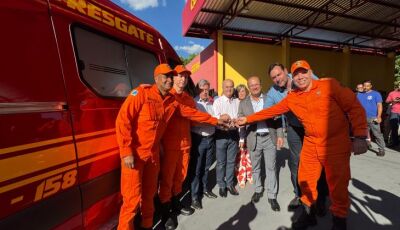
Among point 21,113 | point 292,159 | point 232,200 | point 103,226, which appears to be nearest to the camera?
point 21,113

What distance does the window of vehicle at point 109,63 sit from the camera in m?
2.19

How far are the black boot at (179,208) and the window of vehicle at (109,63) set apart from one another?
1.60 m

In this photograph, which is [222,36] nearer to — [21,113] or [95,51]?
[95,51]

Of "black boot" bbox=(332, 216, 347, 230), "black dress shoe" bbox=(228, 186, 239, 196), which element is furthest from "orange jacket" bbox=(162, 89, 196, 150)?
"black boot" bbox=(332, 216, 347, 230)

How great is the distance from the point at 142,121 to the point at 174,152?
789 mm

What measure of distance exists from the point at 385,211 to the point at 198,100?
9.76 ft

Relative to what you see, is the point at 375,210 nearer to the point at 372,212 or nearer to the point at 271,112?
the point at 372,212

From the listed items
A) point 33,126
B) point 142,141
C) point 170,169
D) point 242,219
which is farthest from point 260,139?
point 33,126

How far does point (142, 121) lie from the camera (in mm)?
2578

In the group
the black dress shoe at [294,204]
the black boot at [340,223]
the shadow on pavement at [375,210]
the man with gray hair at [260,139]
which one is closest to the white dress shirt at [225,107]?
the man with gray hair at [260,139]

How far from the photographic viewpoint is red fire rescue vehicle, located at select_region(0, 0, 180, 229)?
1515 millimetres

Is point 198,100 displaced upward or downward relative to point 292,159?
upward

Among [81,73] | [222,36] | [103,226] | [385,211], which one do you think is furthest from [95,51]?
[222,36]

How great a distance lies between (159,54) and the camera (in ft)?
11.4
